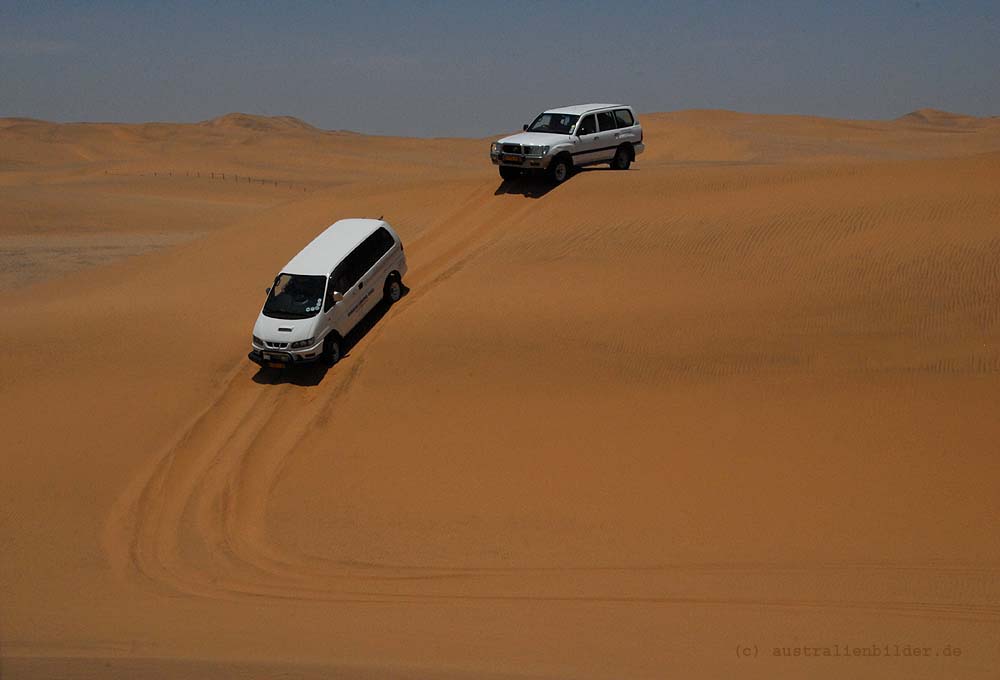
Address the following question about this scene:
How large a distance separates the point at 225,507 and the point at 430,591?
12.4 ft

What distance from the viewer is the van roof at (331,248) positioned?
15.5m

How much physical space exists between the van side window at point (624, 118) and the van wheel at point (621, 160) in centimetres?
57

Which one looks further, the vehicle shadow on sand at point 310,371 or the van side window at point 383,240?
the van side window at point 383,240

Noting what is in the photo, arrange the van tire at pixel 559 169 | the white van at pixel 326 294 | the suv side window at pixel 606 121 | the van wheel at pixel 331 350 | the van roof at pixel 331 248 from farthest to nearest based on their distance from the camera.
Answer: the suv side window at pixel 606 121 < the van tire at pixel 559 169 < the van roof at pixel 331 248 < the van wheel at pixel 331 350 < the white van at pixel 326 294

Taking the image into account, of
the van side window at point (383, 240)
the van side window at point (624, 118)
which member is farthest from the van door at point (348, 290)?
the van side window at point (624, 118)

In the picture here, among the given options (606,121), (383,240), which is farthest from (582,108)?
(383,240)

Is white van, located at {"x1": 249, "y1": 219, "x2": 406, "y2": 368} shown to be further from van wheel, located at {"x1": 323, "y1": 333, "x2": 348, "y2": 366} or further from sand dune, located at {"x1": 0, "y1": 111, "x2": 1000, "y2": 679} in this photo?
sand dune, located at {"x1": 0, "y1": 111, "x2": 1000, "y2": 679}

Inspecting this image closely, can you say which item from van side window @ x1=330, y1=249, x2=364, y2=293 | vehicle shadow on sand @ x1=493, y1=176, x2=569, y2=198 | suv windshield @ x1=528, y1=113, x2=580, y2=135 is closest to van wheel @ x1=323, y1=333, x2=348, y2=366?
van side window @ x1=330, y1=249, x2=364, y2=293

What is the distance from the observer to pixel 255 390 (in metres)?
15.2

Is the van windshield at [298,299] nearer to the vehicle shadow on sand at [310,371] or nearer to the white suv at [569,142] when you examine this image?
the vehicle shadow on sand at [310,371]

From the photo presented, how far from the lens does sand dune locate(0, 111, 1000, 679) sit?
9297 millimetres

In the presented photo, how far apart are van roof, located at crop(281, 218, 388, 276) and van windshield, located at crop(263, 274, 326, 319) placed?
153 millimetres

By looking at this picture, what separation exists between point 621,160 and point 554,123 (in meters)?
2.24

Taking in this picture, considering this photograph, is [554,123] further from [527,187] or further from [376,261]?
[376,261]
